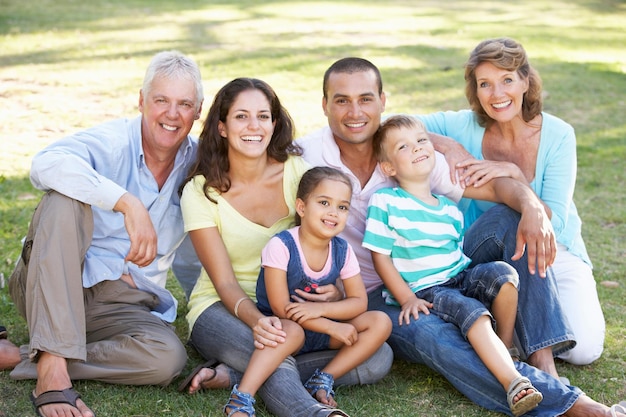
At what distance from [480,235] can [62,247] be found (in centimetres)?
190

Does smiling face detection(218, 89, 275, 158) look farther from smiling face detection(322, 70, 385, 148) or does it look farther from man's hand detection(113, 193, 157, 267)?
man's hand detection(113, 193, 157, 267)

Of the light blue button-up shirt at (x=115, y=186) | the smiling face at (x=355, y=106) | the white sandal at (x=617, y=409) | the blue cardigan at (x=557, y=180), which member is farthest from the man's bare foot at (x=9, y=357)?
the white sandal at (x=617, y=409)

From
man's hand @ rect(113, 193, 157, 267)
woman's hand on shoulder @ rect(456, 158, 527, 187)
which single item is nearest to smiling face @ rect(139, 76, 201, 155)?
man's hand @ rect(113, 193, 157, 267)

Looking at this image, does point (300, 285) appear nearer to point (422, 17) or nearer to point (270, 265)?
point (270, 265)

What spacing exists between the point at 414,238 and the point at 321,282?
480 mm

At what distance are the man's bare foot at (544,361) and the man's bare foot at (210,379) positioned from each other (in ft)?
4.47

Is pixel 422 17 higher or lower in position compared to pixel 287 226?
higher

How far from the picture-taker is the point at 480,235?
386 centimetres

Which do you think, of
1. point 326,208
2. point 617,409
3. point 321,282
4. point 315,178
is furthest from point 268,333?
point 617,409

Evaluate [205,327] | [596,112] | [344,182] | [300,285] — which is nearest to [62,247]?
[205,327]

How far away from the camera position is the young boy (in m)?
3.51

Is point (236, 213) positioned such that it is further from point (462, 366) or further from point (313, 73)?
point (313, 73)

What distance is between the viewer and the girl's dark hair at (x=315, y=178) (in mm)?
3600

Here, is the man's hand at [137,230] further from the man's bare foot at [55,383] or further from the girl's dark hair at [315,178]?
the girl's dark hair at [315,178]
